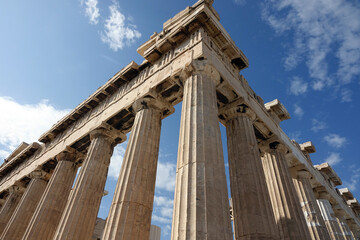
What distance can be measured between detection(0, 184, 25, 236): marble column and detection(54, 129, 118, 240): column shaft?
14.0 m

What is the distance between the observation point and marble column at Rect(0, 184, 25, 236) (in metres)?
23.9

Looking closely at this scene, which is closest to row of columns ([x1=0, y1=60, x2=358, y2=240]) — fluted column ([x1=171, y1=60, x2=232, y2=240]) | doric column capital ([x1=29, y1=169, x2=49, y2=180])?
fluted column ([x1=171, y1=60, x2=232, y2=240])

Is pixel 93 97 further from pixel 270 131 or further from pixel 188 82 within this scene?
pixel 270 131

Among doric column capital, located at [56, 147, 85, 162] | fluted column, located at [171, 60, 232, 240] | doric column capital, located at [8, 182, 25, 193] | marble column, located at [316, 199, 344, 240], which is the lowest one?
fluted column, located at [171, 60, 232, 240]

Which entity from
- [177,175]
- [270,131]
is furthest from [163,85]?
[270,131]

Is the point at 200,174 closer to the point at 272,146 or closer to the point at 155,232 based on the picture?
the point at 272,146

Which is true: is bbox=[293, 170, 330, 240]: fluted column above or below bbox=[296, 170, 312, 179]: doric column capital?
below

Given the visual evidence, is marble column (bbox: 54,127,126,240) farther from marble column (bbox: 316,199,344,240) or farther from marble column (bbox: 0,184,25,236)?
marble column (bbox: 316,199,344,240)

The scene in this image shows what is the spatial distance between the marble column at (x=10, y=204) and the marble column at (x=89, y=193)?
13948 mm

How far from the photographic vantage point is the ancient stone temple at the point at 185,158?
367 inches

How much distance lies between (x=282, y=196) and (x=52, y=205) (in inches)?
625

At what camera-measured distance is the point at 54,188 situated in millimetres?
18219

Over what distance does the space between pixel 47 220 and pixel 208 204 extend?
1406cm

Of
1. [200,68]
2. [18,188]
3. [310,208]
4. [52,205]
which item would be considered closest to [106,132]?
[52,205]
